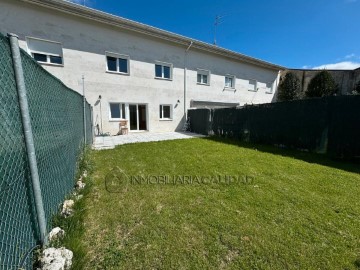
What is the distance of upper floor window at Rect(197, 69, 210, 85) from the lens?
15.1m

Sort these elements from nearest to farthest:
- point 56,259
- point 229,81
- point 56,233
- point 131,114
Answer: point 56,259 < point 56,233 < point 131,114 < point 229,81

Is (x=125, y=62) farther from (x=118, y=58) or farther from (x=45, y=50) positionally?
(x=45, y=50)

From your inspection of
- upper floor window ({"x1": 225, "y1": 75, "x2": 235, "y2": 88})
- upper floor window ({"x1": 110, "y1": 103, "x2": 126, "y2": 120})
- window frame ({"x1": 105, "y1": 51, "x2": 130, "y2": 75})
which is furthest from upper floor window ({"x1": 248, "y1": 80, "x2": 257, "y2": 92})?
upper floor window ({"x1": 110, "y1": 103, "x2": 126, "y2": 120})

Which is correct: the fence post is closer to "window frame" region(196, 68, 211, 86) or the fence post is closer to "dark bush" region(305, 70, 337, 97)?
"window frame" region(196, 68, 211, 86)

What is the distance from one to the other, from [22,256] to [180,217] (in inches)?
73.2

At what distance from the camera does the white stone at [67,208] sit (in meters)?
2.55

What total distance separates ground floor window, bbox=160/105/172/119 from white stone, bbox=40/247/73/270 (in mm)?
12254

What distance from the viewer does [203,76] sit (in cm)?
1545

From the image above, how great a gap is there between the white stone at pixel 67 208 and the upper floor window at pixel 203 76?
13.8 metres

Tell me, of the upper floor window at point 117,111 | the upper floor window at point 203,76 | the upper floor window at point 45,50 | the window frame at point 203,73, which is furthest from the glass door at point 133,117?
the upper floor window at point 203,76

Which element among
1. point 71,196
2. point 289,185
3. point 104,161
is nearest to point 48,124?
point 71,196

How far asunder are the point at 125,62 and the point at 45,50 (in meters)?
4.30

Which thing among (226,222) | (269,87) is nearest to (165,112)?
(226,222)

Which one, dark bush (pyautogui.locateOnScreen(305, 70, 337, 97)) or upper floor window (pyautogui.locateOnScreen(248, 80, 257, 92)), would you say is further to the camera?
upper floor window (pyautogui.locateOnScreen(248, 80, 257, 92))
